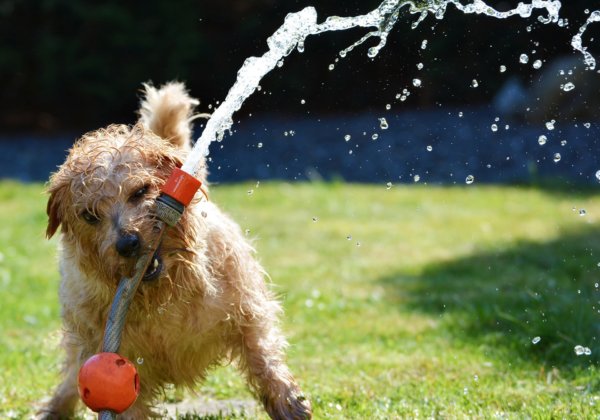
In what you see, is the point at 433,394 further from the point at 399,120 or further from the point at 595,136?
the point at 399,120

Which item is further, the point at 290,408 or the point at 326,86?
the point at 326,86

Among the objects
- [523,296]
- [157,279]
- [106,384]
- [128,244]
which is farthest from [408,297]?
[106,384]

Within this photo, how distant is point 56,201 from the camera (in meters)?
3.90

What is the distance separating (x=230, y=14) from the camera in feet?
47.9

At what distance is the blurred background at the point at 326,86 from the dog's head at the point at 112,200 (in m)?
7.77

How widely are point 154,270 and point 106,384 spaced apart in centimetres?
49

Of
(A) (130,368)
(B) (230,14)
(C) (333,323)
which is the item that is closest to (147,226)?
(A) (130,368)

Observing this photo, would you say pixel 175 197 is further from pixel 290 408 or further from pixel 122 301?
pixel 290 408

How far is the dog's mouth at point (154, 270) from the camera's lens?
3.60 m

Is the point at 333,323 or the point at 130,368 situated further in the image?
the point at 333,323

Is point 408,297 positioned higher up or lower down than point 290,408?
lower down

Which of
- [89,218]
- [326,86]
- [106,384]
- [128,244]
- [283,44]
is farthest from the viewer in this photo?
[326,86]

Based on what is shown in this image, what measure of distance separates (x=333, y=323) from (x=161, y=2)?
8.62 meters

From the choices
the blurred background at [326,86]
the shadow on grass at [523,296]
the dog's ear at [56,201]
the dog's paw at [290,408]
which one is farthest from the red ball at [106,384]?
the blurred background at [326,86]
